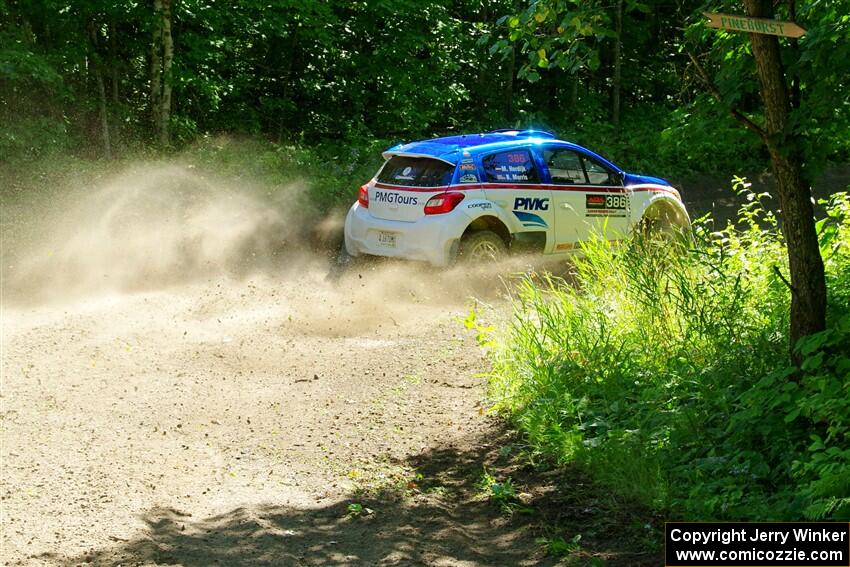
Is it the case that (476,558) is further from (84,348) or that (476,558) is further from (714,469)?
(84,348)

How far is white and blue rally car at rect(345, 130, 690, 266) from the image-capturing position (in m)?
11.8

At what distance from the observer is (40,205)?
1428cm

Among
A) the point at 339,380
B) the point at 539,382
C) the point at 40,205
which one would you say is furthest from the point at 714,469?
the point at 40,205

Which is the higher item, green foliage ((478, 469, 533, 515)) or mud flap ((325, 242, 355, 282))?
mud flap ((325, 242, 355, 282))

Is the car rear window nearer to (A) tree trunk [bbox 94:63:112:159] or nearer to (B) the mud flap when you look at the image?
(B) the mud flap

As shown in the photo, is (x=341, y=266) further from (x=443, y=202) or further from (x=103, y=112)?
(x=103, y=112)

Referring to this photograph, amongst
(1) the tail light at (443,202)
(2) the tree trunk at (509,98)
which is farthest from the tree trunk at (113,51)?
(1) the tail light at (443,202)

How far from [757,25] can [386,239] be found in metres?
6.92

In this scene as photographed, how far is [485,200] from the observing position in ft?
39.1

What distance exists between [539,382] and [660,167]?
48.0ft

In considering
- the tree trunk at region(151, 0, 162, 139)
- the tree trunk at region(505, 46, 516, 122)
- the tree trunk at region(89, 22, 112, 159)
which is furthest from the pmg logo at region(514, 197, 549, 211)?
the tree trunk at region(505, 46, 516, 122)

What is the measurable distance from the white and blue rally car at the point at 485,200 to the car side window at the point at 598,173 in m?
0.01

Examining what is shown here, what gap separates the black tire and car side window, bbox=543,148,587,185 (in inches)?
45.5

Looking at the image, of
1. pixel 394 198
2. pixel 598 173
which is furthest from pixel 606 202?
pixel 394 198
